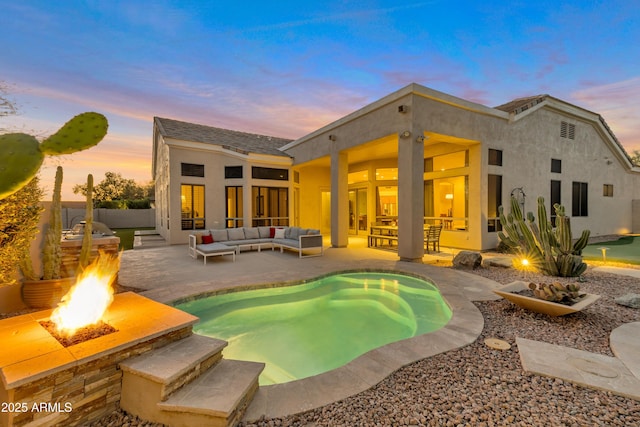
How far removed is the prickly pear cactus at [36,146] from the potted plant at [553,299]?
268 inches

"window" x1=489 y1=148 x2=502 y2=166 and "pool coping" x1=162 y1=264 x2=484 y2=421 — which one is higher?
"window" x1=489 y1=148 x2=502 y2=166

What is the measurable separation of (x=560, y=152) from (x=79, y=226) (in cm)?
2165

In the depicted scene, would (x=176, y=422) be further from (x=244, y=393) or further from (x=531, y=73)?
(x=531, y=73)

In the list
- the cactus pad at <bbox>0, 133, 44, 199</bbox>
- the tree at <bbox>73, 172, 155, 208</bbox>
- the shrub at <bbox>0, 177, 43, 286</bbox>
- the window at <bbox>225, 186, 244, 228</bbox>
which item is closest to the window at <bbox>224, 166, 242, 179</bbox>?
the window at <bbox>225, 186, 244, 228</bbox>

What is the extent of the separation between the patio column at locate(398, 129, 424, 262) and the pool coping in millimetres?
3974

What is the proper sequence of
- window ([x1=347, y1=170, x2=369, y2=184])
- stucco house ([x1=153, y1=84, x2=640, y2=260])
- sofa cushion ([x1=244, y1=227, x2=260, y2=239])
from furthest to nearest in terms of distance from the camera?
window ([x1=347, y1=170, x2=369, y2=184])
sofa cushion ([x1=244, y1=227, x2=260, y2=239])
stucco house ([x1=153, y1=84, x2=640, y2=260])

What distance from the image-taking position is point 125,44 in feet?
28.3

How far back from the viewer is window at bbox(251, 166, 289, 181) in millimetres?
13625

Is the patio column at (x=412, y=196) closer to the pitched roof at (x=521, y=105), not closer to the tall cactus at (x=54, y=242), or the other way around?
the pitched roof at (x=521, y=105)

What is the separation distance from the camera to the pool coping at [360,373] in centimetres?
226

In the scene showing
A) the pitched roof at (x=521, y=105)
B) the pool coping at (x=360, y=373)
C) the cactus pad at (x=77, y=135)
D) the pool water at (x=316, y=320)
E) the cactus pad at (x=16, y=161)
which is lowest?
the pool water at (x=316, y=320)

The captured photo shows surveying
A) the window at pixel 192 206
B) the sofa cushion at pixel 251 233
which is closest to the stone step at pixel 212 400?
the sofa cushion at pixel 251 233

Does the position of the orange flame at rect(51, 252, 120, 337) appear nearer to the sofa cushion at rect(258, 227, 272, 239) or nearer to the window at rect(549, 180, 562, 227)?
the sofa cushion at rect(258, 227, 272, 239)

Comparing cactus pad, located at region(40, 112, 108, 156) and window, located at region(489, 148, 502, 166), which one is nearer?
cactus pad, located at region(40, 112, 108, 156)
